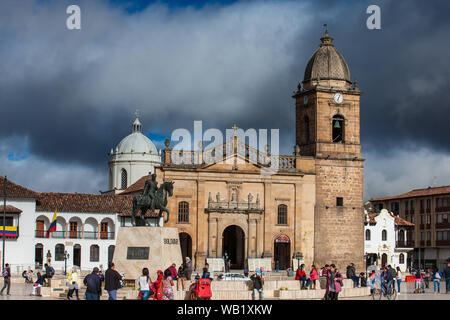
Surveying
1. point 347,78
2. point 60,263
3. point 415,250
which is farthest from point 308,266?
point 415,250

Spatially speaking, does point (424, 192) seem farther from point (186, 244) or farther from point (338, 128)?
point (186, 244)

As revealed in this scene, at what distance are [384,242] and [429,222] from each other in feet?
23.5

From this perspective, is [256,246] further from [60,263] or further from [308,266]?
[60,263]

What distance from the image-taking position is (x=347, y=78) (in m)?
59.9

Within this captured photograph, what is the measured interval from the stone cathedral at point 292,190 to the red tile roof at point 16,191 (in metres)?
9.74

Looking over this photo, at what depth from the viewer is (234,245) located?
199 ft

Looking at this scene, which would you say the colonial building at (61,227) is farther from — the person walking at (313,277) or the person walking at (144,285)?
the person walking at (144,285)

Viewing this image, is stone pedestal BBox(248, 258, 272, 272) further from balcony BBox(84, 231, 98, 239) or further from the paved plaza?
the paved plaza

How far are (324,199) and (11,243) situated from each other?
2207 centimetres

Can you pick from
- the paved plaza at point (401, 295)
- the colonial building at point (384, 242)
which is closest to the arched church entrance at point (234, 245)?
the colonial building at point (384, 242)

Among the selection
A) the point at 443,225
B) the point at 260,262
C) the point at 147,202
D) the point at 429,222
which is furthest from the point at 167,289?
the point at 429,222

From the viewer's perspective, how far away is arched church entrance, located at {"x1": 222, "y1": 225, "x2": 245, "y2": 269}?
58594 mm

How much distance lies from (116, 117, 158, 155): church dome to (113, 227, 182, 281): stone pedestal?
5488cm

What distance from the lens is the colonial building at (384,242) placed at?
71.6m
